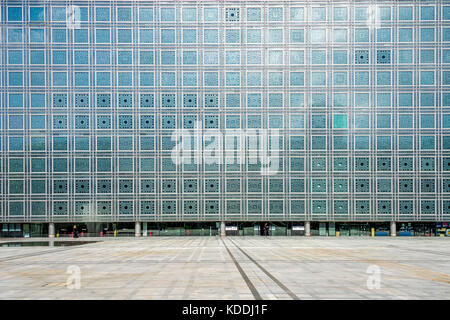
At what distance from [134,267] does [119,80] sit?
4280 centimetres

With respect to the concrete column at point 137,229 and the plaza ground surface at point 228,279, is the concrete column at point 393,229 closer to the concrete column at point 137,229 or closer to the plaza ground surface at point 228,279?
the plaza ground surface at point 228,279

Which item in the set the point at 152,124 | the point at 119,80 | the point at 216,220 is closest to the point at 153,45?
the point at 119,80

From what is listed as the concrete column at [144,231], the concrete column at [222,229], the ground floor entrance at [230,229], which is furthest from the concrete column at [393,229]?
the concrete column at [144,231]

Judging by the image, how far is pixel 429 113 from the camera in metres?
57.3

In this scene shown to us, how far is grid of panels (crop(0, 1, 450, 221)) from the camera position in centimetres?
5697

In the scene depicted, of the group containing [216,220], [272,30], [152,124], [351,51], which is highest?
[272,30]

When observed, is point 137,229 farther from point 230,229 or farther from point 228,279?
point 228,279

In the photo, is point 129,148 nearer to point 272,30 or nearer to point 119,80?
point 119,80

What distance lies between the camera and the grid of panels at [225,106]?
57.0 meters

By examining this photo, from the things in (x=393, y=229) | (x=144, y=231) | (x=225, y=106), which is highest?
(x=225, y=106)

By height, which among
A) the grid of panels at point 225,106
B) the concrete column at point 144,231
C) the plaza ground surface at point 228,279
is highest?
the grid of panels at point 225,106

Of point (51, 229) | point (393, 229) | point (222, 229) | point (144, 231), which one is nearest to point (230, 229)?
point (222, 229)

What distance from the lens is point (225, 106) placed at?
5828 centimetres

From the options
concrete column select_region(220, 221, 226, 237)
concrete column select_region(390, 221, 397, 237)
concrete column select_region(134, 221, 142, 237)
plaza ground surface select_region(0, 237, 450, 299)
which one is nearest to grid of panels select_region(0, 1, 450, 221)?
concrete column select_region(220, 221, 226, 237)
